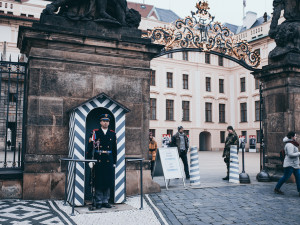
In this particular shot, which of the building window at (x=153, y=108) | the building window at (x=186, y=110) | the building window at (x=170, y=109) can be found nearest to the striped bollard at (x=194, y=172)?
the building window at (x=153, y=108)

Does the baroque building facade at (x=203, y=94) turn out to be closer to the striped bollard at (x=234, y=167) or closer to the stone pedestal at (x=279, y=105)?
the stone pedestal at (x=279, y=105)

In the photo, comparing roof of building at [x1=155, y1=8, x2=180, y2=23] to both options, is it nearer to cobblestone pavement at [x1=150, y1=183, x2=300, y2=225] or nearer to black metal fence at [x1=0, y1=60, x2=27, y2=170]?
black metal fence at [x1=0, y1=60, x2=27, y2=170]

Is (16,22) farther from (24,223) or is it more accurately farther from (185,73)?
(24,223)

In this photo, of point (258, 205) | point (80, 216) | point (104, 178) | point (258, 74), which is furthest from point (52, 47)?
point (258, 74)

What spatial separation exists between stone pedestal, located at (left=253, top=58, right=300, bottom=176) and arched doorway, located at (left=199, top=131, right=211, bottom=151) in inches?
1403

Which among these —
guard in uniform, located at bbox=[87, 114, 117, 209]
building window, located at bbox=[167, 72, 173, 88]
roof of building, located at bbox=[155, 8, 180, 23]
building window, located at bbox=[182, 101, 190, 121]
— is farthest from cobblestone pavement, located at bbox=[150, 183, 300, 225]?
roof of building, located at bbox=[155, 8, 180, 23]

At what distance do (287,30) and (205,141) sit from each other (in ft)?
121

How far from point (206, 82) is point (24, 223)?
4206cm

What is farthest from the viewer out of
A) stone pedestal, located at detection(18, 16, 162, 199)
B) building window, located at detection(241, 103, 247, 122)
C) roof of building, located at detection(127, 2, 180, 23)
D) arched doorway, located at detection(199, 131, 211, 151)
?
roof of building, located at detection(127, 2, 180, 23)

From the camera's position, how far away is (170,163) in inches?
392

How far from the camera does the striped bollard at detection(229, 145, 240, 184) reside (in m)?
10.5

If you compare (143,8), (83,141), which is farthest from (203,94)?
(83,141)

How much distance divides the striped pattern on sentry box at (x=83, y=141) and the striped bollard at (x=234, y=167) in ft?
14.4

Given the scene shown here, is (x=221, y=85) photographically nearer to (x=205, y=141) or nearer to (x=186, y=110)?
(x=186, y=110)
